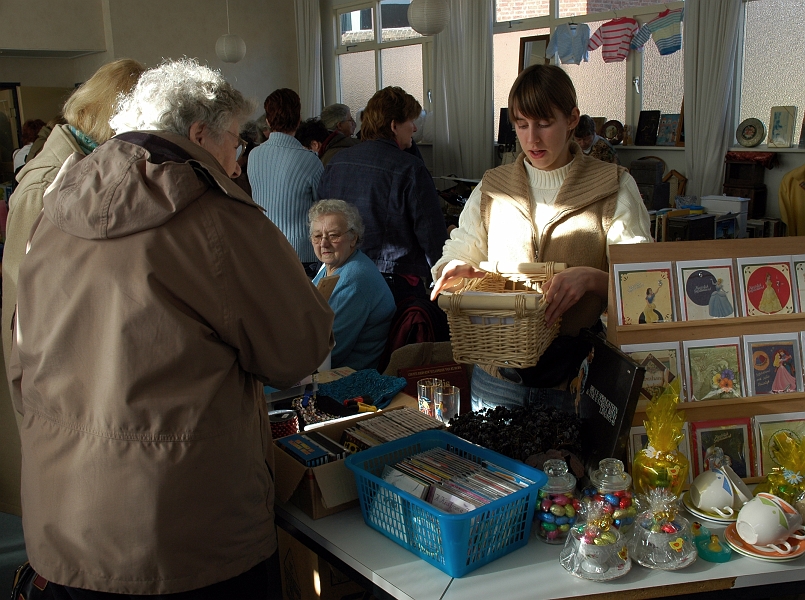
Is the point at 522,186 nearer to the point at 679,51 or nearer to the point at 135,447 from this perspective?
the point at 135,447

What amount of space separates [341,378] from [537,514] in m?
1.17

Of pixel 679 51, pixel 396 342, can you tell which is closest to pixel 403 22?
pixel 679 51

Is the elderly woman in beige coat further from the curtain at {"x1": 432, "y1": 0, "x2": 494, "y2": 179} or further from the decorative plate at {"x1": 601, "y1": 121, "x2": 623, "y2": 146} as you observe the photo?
the curtain at {"x1": 432, "y1": 0, "x2": 494, "y2": 179}

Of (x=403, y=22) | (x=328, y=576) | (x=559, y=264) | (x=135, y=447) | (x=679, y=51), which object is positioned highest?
(x=403, y=22)

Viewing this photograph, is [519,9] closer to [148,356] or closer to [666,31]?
[666,31]

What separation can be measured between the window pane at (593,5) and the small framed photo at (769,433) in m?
5.12

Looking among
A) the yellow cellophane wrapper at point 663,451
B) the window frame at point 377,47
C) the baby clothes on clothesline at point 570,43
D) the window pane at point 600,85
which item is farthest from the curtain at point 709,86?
the yellow cellophane wrapper at point 663,451

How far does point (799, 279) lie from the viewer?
1.67 metres

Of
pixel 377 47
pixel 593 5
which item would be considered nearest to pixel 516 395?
pixel 593 5

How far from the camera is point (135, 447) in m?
1.30

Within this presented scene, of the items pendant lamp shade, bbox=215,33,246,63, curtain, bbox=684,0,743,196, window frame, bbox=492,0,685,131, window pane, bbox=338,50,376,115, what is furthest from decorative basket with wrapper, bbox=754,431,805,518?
window pane, bbox=338,50,376,115

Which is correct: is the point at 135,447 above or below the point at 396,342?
above

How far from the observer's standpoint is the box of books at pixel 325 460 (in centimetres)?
161

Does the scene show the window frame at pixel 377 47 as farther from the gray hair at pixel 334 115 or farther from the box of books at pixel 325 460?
the box of books at pixel 325 460
